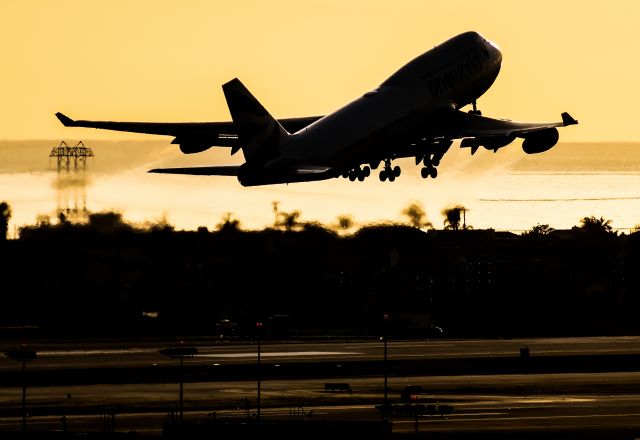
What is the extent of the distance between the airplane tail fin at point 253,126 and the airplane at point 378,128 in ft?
0.19

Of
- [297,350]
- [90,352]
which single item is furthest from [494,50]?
[90,352]

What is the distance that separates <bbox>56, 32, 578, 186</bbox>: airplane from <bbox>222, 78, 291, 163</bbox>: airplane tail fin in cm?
6

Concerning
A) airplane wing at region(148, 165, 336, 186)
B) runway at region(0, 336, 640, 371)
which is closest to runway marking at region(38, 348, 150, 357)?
runway at region(0, 336, 640, 371)

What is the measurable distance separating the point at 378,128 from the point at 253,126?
26.1 ft

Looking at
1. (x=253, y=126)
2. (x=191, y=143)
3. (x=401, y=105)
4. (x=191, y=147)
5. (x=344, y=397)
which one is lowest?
(x=344, y=397)

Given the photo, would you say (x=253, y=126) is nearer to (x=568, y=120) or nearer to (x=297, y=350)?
(x=568, y=120)

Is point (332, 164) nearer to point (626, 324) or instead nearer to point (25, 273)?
point (25, 273)

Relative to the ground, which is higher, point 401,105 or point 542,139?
point 401,105

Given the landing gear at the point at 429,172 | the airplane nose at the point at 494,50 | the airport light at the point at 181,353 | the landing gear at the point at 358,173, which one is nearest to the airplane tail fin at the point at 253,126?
the landing gear at the point at 358,173

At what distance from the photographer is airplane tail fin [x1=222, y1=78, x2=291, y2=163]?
11344 centimetres

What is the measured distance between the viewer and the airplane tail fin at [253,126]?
113438 millimetres

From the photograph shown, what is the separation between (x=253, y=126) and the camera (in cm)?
11412

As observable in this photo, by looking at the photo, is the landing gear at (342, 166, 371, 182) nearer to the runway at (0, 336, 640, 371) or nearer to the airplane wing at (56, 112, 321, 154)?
the airplane wing at (56, 112, 321, 154)

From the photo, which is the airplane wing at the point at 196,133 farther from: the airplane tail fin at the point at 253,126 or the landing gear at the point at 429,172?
the landing gear at the point at 429,172
